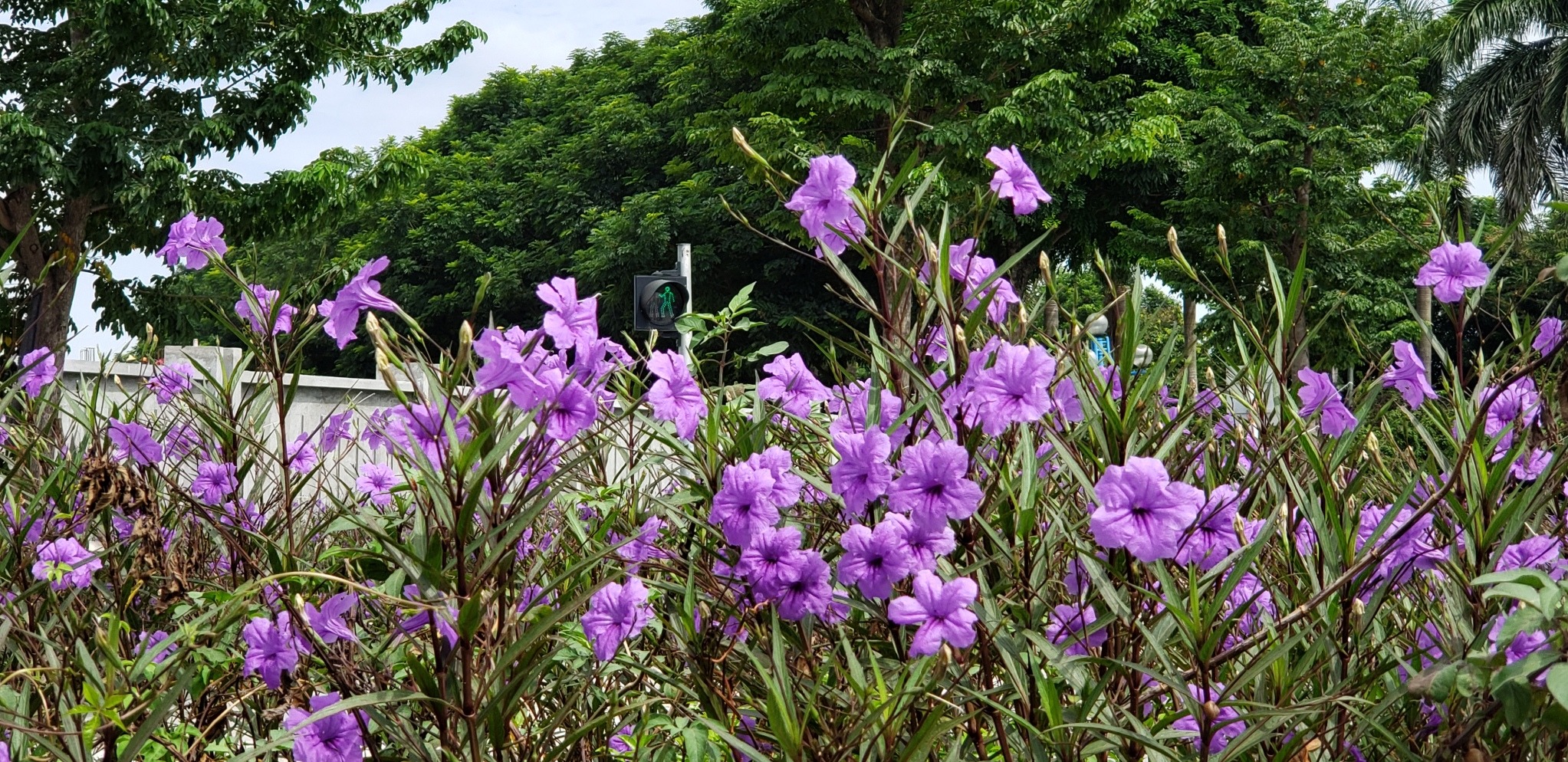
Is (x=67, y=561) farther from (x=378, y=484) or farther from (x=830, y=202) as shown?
(x=830, y=202)

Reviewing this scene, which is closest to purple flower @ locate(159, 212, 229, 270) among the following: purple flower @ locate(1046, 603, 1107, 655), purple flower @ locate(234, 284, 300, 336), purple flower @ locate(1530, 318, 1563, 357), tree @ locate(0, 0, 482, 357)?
purple flower @ locate(234, 284, 300, 336)

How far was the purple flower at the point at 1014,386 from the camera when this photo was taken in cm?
124

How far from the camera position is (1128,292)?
1.37 meters

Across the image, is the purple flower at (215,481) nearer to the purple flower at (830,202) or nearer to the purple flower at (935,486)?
the purple flower at (830,202)

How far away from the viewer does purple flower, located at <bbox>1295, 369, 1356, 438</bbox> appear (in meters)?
1.62

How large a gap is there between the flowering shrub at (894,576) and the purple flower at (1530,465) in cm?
2

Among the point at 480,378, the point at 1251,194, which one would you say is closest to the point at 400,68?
the point at 1251,194

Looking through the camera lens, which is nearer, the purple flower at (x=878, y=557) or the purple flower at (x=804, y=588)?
the purple flower at (x=878, y=557)

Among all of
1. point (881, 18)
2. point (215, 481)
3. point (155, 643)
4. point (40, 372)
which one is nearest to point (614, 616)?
point (155, 643)

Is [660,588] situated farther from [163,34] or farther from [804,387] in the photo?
[163,34]

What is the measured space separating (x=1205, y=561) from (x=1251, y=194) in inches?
709

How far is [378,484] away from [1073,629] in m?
1.67

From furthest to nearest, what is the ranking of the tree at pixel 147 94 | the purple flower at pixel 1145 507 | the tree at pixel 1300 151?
the tree at pixel 1300 151, the tree at pixel 147 94, the purple flower at pixel 1145 507

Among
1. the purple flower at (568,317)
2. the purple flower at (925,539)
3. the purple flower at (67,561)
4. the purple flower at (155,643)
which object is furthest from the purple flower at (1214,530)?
the purple flower at (67,561)
